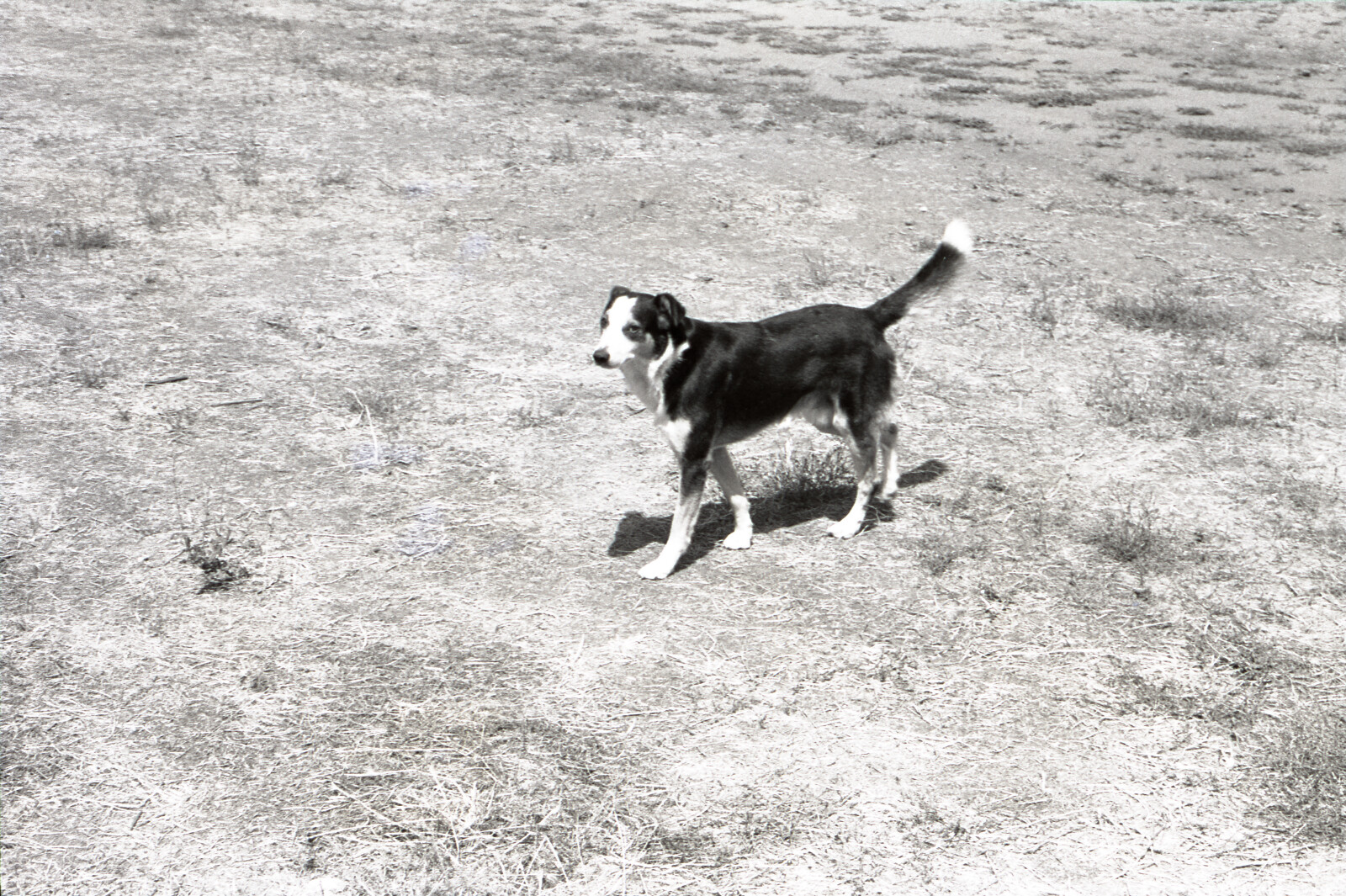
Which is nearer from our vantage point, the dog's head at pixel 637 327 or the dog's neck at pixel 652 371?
the dog's head at pixel 637 327

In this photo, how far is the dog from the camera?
5.08 m

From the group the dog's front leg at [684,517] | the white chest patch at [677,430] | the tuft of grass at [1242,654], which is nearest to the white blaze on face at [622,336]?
the white chest patch at [677,430]

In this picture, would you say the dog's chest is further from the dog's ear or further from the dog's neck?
the dog's ear

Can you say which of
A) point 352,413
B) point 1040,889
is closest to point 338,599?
point 352,413

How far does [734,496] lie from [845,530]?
525 mm

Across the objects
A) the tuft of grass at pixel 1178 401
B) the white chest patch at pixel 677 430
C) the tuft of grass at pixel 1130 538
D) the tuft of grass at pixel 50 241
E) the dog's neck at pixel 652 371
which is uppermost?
the dog's neck at pixel 652 371

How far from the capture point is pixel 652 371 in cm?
513

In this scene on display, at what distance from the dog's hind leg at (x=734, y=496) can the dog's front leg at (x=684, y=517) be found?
11.0 inches

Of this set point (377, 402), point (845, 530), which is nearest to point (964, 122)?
point (377, 402)

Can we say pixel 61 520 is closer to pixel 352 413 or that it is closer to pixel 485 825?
pixel 352 413

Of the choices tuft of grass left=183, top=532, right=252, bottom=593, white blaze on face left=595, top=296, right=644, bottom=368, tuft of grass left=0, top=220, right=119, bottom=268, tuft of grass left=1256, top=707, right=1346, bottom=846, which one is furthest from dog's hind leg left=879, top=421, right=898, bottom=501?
tuft of grass left=0, top=220, right=119, bottom=268

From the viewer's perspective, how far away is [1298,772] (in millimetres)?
4191

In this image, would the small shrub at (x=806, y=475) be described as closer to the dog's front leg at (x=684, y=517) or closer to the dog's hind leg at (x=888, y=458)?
the dog's hind leg at (x=888, y=458)

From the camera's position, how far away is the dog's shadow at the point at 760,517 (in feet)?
18.7
